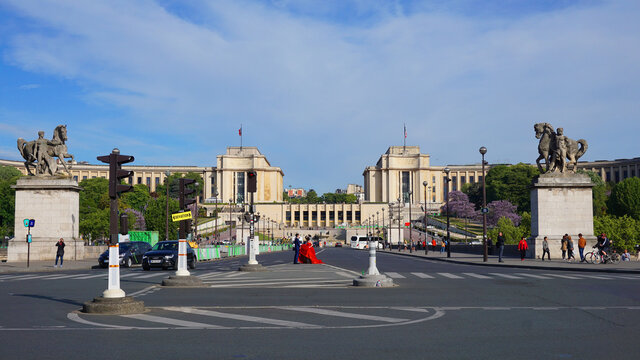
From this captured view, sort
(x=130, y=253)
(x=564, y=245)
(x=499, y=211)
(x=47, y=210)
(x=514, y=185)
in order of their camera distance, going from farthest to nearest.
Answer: (x=514, y=185) → (x=499, y=211) → (x=47, y=210) → (x=564, y=245) → (x=130, y=253)

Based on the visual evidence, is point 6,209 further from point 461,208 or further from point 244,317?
point 461,208

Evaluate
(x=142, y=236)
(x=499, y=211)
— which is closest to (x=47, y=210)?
(x=142, y=236)

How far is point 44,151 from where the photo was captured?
128 ft

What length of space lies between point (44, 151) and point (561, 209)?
3214 centimetres

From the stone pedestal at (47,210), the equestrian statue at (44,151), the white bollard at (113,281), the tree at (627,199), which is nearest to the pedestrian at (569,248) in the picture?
the white bollard at (113,281)

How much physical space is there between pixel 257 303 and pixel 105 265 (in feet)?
68.6

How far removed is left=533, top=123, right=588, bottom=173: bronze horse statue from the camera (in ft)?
120

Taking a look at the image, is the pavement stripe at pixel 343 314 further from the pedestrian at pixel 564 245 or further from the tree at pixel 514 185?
the tree at pixel 514 185

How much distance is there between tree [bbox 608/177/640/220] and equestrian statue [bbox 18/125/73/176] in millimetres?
74034

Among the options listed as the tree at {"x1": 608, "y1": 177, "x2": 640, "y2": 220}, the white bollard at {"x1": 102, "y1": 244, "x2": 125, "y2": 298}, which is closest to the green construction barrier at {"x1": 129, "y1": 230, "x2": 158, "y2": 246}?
the white bollard at {"x1": 102, "y1": 244, "x2": 125, "y2": 298}

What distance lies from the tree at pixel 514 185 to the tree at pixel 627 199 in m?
43.6

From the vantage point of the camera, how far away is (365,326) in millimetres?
9828

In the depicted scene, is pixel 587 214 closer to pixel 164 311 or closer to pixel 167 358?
pixel 164 311

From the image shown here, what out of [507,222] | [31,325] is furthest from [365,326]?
[507,222]
